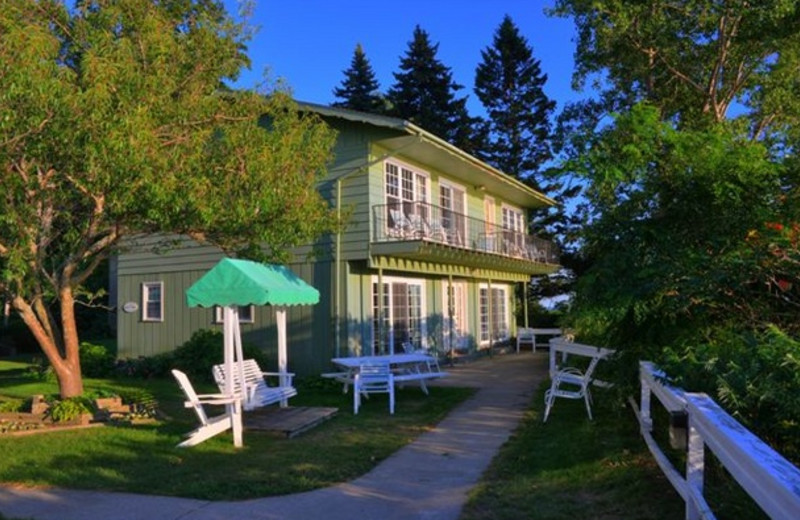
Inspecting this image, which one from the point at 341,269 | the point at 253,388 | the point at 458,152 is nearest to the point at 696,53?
the point at 458,152

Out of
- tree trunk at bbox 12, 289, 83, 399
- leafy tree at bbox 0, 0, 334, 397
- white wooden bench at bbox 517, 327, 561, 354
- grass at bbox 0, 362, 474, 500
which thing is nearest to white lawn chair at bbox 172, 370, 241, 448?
grass at bbox 0, 362, 474, 500

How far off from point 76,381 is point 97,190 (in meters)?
3.52

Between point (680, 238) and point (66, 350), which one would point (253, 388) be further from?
point (680, 238)

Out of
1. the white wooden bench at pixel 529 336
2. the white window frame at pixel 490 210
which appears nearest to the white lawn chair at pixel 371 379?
the white window frame at pixel 490 210

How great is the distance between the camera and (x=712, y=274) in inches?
255

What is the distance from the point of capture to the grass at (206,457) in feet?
21.9

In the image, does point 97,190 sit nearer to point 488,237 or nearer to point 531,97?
point 488,237

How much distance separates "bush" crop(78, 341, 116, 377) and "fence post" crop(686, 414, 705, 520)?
17.5 metres

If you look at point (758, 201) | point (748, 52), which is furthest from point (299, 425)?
point (748, 52)

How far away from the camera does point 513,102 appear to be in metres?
44.1

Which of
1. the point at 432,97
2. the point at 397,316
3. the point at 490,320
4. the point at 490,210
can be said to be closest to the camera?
the point at 397,316

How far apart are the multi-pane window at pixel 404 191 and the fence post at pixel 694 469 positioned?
41.0 ft

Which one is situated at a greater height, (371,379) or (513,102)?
(513,102)

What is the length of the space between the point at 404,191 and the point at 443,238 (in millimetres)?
1622
